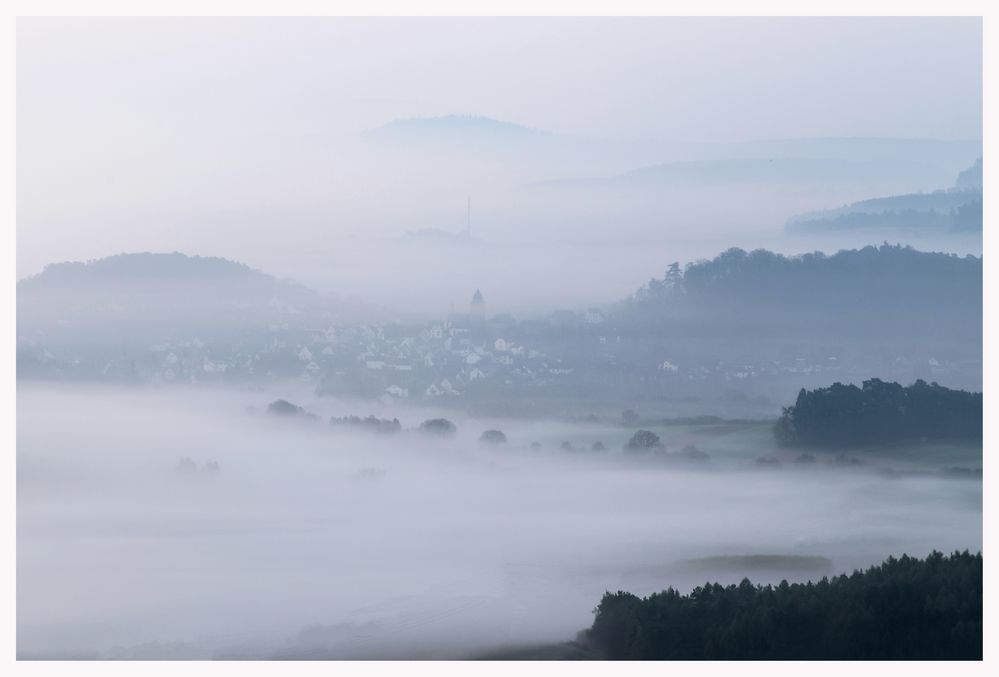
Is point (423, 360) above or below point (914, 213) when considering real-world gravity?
below

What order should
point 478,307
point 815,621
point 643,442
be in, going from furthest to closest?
point 478,307
point 643,442
point 815,621

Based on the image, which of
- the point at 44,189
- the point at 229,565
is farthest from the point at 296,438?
the point at 44,189

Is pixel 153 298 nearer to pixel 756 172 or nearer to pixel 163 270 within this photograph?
pixel 163 270

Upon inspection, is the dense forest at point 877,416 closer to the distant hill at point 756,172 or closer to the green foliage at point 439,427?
the distant hill at point 756,172

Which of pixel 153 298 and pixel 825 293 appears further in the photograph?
pixel 825 293

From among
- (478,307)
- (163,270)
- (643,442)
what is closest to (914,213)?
(643,442)

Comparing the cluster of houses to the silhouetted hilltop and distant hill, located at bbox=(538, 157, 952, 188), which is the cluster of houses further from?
distant hill, located at bbox=(538, 157, 952, 188)
